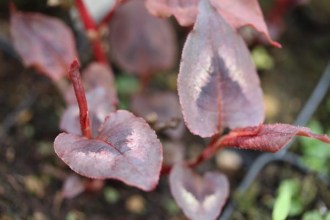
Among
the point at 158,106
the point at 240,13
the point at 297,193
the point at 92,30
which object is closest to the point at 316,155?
the point at 297,193

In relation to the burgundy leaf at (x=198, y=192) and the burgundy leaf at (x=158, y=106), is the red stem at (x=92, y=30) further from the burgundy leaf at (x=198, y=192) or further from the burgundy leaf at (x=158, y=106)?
the burgundy leaf at (x=198, y=192)

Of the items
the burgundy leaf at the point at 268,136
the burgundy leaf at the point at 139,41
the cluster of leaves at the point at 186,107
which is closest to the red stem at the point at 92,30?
the cluster of leaves at the point at 186,107

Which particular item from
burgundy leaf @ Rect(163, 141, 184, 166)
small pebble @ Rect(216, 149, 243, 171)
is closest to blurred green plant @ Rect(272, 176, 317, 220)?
small pebble @ Rect(216, 149, 243, 171)

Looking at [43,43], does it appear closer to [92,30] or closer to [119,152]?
[92,30]

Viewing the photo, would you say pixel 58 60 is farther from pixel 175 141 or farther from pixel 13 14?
pixel 175 141

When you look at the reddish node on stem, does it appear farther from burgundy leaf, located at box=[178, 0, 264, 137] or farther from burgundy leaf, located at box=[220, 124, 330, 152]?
burgundy leaf, located at box=[220, 124, 330, 152]

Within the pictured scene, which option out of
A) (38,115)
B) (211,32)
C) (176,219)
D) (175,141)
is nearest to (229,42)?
(211,32)

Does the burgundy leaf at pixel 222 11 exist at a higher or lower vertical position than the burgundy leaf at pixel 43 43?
higher
